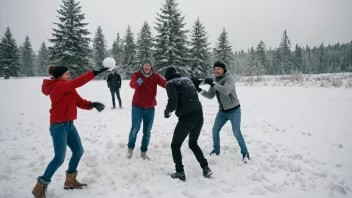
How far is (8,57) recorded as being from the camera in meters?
44.1

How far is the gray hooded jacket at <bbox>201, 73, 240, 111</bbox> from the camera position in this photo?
5160 mm

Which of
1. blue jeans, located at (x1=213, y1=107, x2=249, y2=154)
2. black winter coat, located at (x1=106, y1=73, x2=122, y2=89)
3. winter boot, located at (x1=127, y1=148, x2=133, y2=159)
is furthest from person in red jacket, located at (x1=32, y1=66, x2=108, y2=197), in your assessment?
black winter coat, located at (x1=106, y1=73, x2=122, y2=89)

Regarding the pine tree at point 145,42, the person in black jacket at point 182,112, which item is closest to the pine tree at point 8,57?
the pine tree at point 145,42

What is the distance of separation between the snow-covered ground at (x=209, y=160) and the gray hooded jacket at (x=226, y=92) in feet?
4.67

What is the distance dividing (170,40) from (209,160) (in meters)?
28.7

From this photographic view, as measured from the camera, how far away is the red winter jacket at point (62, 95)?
3.71 metres

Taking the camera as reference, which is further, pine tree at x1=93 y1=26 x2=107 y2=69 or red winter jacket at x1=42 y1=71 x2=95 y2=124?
pine tree at x1=93 y1=26 x2=107 y2=69

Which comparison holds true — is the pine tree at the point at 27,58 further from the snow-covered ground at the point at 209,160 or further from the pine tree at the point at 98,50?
the snow-covered ground at the point at 209,160

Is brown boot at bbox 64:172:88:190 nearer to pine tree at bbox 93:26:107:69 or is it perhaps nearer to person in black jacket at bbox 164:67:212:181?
person in black jacket at bbox 164:67:212:181

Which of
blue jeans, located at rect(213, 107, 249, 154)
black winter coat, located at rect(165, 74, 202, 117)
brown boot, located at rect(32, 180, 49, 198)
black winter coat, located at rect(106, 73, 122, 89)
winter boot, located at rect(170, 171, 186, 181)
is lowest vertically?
winter boot, located at rect(170, 171, 186, 181)

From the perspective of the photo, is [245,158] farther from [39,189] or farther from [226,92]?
[39,189]

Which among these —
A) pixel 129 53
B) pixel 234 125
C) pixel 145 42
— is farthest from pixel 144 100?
pixel 129 53

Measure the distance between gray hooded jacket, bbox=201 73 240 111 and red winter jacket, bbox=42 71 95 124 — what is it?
2.94 meters

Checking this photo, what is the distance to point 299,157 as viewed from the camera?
5570 mm
